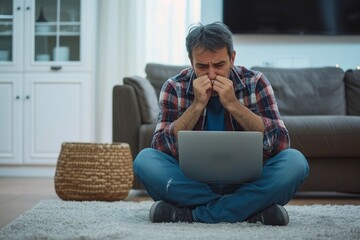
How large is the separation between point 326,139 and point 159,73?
1.09 metres

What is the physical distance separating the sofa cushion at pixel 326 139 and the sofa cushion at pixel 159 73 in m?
0.86

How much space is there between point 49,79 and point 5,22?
541 millimetres

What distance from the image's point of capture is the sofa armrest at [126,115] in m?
3.26

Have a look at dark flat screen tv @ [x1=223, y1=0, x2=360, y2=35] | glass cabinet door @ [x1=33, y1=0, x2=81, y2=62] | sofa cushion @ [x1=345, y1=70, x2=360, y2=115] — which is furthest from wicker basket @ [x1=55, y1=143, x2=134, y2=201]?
dark flat screen tv @ [x1=223, y1=0, x2=360, y2=35]

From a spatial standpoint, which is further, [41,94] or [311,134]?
[41,94]

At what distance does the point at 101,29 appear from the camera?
464 centimetres

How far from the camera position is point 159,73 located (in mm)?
3729

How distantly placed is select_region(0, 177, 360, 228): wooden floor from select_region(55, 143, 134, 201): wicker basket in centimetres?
14

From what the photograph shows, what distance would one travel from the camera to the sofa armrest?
3264 millimetres

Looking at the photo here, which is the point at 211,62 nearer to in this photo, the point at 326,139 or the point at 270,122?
the point at 270,122

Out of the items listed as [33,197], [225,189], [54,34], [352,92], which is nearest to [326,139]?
[352,92]

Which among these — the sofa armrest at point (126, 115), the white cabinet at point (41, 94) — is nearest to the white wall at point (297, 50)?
the white cabinet at point (41, 94)

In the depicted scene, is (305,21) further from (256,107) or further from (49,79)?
(256,107)

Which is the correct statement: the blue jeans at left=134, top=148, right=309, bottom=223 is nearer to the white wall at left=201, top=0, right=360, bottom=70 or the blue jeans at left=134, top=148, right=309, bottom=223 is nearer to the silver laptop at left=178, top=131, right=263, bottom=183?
the silver laptop at left=178, top=131, right=263, bottom=183
